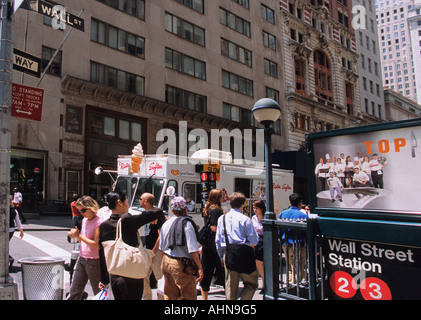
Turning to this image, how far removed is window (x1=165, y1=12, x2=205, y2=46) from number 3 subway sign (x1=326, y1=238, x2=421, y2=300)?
28561mm

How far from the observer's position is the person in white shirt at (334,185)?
5.07 metres

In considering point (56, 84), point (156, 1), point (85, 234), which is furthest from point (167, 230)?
point (156, 1)

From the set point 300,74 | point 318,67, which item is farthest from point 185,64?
point 318,67

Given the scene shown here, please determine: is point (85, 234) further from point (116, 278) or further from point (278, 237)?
point (278, 237)

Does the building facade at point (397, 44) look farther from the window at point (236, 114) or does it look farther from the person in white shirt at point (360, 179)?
the person in white shirt at point (360, 179)

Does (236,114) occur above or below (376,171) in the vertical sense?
above

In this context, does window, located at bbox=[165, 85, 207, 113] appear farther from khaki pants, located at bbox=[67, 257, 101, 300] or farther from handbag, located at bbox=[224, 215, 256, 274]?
handbag, located at bbox=[224, 215, 256, 274]

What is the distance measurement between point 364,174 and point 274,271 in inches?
85.2

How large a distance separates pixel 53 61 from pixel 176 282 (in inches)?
869

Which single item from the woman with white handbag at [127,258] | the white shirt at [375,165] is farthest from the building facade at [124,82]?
the white shirt at [375,165]

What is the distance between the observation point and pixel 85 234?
582 cm

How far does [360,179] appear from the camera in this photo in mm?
4844

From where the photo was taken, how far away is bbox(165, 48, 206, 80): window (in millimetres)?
30234

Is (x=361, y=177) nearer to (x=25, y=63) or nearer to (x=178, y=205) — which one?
(x=178, y=205)
